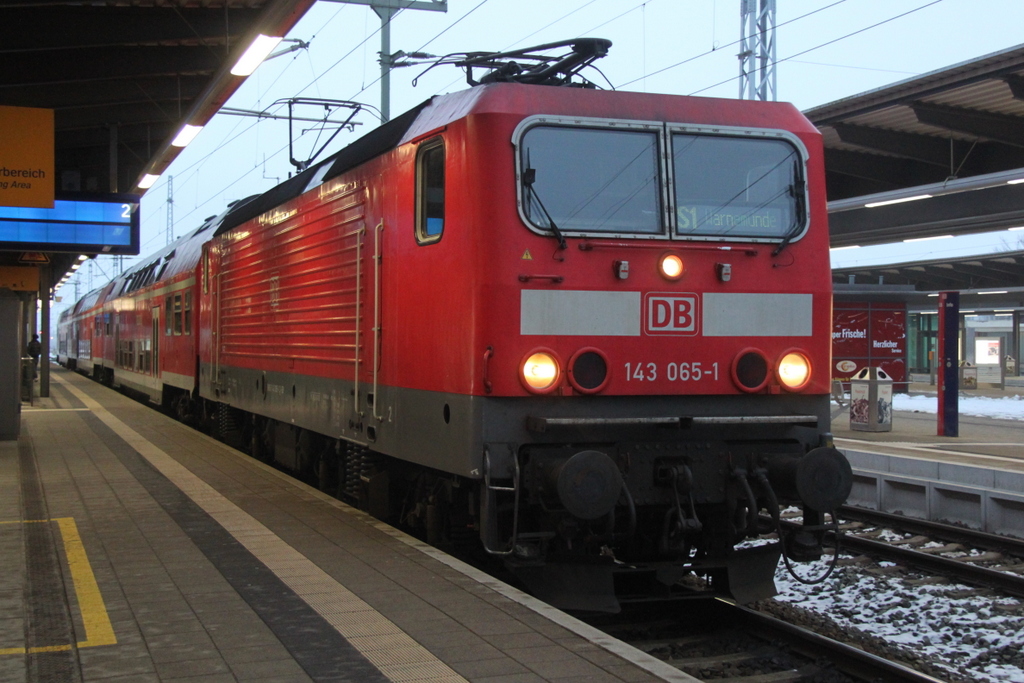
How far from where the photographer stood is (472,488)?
6.30 meters

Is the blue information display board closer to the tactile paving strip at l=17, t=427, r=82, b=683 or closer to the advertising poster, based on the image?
the tactile paving strip at l=17, t=427, r=82, b=683

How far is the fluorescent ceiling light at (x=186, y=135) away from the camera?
45.3ft

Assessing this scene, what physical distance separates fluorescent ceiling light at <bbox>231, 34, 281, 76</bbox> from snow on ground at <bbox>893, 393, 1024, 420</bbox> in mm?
15965

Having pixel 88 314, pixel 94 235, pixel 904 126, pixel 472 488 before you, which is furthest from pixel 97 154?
pixel 88 314

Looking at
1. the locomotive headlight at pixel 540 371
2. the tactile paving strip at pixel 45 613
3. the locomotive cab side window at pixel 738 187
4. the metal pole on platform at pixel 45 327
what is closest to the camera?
the tactile paving strip at pixel 45 613

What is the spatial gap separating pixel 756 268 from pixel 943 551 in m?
4.10

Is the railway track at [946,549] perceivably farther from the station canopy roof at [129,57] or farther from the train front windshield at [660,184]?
the station canopy roof at [129,57]

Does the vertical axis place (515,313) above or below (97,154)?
below

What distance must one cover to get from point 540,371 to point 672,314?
96 cm

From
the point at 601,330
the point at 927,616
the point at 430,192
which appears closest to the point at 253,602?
the point at 601,330

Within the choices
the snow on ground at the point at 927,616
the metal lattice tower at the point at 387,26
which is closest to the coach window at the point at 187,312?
the metal lattice tower at the point at 387,26

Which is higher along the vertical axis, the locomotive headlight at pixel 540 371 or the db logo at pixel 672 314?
the db logo at pixel 672 314

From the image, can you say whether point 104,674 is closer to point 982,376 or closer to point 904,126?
point 904,126

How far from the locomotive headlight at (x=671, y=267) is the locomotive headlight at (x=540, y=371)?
3.01 feet
